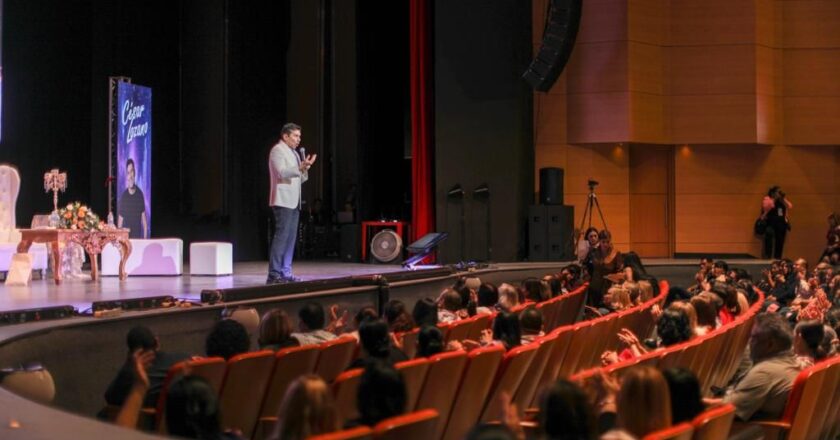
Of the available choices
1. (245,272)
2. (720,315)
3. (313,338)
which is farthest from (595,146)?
(313,338)

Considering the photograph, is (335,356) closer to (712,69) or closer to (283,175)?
(283,175)

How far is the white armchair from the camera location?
32.8 ft

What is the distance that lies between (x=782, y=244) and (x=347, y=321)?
9133mm

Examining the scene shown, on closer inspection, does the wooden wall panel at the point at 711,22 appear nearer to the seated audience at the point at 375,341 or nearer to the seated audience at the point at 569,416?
the seated audience at the point at 375,341

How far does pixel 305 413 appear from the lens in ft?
8.39

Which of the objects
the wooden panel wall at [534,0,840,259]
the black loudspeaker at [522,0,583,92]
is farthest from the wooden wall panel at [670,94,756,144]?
the black loudspeaker at [522,0,583,92]

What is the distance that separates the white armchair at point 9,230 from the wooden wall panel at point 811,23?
11.4 meters

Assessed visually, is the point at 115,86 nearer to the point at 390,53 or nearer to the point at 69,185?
the point at 69,185

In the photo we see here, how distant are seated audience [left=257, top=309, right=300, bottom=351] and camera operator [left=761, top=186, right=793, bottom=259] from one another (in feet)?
38.9

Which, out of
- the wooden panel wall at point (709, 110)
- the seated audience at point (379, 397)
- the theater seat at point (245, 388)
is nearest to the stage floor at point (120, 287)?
the theater seat at point (245, 388)

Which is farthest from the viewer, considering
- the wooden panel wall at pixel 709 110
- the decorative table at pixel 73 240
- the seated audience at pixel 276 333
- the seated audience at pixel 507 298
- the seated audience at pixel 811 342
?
the wooden panel wall at pixel 709 110

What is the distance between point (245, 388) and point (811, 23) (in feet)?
46.5

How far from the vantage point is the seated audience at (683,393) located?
309 centimetres

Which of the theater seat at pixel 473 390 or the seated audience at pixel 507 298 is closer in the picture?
the theater seat at pixel 473 390
